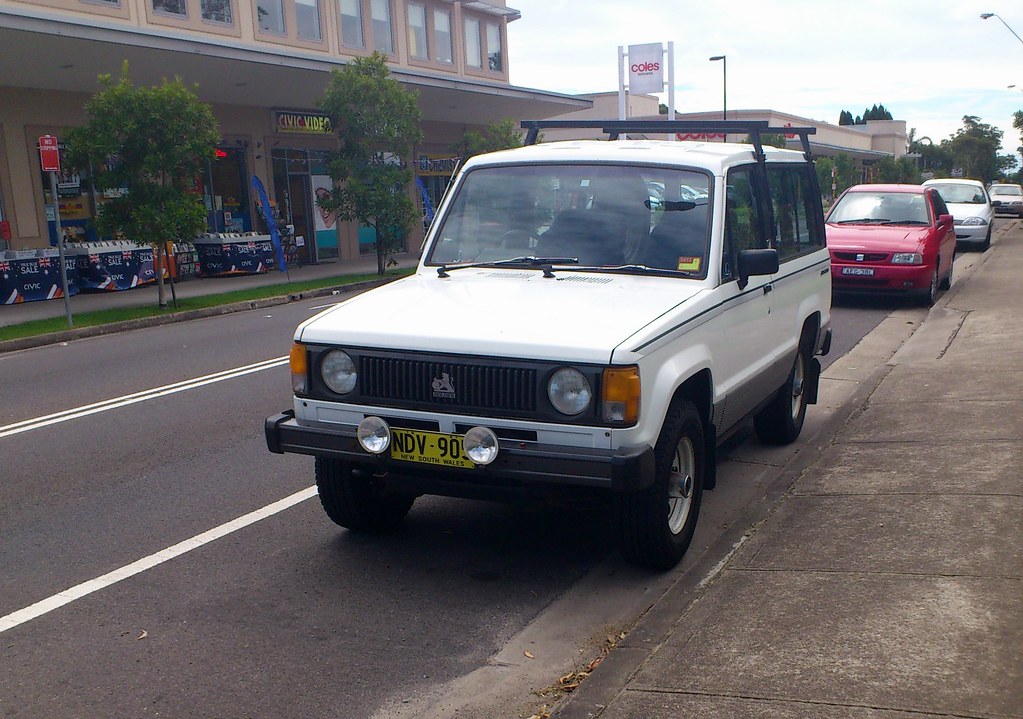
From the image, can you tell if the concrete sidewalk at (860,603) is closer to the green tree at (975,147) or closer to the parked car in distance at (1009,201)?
the parked car in distance at (1009,201)

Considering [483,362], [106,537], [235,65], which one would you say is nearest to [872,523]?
[483,362]

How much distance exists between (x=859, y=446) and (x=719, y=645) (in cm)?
355

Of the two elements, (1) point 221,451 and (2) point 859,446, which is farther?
(1) point 221,451

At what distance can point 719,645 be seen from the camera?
400 centimetres

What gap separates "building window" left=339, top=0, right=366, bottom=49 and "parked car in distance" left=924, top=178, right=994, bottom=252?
1653 centimetres

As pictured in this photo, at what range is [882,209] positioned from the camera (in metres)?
16.2

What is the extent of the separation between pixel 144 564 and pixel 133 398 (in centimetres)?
481

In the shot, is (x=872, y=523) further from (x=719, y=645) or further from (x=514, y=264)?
(x=514, y=264)

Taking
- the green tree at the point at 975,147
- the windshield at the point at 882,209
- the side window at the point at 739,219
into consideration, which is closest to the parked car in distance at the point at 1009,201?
the windshield at the point at 882,209

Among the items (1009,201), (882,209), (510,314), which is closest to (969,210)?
(882,209)

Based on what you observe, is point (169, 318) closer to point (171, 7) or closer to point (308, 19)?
point (171, 7)

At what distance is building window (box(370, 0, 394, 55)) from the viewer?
103 feet

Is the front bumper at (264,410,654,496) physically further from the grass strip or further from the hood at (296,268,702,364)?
the grass strip

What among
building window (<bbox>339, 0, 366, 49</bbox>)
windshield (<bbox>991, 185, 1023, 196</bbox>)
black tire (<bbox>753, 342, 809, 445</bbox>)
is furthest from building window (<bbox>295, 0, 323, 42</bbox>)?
windshield (<bbox>991, 185, 1023, 196</bbox>)
